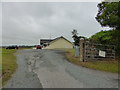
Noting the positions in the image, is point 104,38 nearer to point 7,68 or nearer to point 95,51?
point 95,51

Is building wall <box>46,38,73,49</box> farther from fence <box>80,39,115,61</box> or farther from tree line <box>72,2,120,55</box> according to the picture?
fence <box>80,39,115,61</box>

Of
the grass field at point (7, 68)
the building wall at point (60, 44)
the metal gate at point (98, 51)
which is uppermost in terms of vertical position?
the building wall at point (60, 44)

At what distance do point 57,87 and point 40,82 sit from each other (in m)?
1.10

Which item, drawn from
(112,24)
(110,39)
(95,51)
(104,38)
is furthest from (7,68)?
(110,39)

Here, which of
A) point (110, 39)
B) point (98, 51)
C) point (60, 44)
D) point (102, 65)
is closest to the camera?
point (102, 65)

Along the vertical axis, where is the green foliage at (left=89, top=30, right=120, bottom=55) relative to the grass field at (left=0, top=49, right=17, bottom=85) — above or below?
above

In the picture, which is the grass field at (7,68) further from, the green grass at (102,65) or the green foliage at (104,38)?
the green foliage at (104,38)

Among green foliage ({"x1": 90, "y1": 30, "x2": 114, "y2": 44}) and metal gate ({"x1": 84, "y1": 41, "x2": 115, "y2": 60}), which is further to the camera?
green foliage ({"x1": 90, "y1": 30, "x2": 114, "y2": 44})

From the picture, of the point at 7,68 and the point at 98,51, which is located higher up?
the point at 98,51

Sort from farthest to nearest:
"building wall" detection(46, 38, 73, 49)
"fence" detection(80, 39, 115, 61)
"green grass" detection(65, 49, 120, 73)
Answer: "building wall" detection(46, 38, 73, 49)
"fence" detection(80, 39, 115, 61)
"green grass" detection(65, 49, 120, 73)

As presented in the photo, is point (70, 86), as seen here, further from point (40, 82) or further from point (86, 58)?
point (86, 58)

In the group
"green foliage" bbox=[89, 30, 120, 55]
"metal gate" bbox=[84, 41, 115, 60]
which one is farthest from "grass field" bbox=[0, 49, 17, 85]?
"green foliage" bbox=[89, 30, 120, 55]

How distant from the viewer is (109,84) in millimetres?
6086

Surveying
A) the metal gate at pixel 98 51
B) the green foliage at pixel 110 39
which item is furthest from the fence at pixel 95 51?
the green foliage at pixel 110 39
